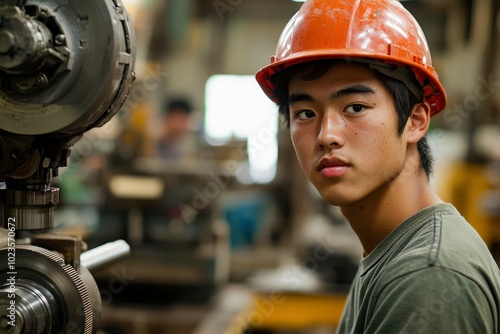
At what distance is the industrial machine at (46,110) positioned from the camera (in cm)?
98

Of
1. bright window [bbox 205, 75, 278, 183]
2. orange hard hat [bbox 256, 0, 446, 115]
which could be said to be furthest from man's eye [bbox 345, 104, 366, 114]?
bright window [bbox 205, 75, 278, 183]

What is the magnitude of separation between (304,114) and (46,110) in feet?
1.85

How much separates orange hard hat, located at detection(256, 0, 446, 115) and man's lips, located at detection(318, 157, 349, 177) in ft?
0.72

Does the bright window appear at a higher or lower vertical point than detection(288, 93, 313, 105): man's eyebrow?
higher

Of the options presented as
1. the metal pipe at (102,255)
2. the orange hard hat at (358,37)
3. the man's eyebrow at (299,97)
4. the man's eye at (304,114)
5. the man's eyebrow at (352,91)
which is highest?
the orange hard hat at (358,37)

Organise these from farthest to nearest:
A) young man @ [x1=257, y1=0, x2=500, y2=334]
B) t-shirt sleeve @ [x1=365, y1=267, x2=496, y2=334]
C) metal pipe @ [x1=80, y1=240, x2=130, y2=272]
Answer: metal pipe @ [x1=80, y1=240, x2=130, y2=272] → young man @ [x1=257, y1=0, x2=500, y2=334] → t-shirt sleeve @ [x1=365, y1=267, x2=496, y2=334]

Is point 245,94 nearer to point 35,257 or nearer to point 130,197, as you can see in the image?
point 130,197

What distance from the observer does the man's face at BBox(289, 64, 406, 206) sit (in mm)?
1249

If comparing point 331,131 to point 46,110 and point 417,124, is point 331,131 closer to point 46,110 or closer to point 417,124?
point 417,124

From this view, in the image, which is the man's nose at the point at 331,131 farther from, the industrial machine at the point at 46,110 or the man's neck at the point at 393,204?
the industrial machine at the point at 46,110

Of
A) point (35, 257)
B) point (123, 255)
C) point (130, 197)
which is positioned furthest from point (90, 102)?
point (130, 197)

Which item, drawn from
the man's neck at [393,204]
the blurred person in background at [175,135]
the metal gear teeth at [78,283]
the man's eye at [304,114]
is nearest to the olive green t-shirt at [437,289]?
the man's neck at [393,204]

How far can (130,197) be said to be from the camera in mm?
3764

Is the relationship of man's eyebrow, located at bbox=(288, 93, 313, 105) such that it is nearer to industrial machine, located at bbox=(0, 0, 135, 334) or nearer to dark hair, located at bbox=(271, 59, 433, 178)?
dark hair, located at bbox=(271, 59, 433, 178)
